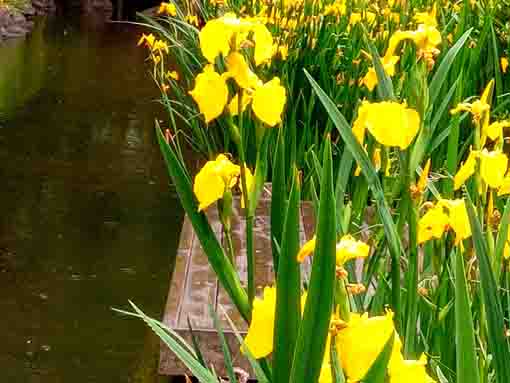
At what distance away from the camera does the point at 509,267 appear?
39.0 inches

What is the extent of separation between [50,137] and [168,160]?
384 cm

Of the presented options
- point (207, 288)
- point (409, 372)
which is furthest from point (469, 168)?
point (207, 288)

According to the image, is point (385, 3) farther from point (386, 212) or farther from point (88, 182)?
point (386, 212)

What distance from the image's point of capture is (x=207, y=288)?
1853 millimetres

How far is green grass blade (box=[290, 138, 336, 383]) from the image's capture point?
1.73ft

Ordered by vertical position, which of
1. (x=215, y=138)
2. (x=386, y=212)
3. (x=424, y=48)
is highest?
(x=424, y=48)

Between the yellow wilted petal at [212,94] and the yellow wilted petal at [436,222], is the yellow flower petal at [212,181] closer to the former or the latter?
the yellow wilted petal at [212,94]

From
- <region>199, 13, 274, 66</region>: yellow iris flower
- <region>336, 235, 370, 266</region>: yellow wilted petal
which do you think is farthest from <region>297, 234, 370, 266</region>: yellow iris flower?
<region>199, 13, 274, 66</region>: yellow iris flower

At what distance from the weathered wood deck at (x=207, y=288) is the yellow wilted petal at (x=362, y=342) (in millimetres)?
1009

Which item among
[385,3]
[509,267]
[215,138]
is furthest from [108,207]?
[509,267]

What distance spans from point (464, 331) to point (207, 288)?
4.27 feet

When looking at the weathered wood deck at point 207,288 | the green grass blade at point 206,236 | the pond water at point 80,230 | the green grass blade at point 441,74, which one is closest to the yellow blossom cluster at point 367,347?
the green grass blade at point 206,236

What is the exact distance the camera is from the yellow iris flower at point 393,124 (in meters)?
0.83

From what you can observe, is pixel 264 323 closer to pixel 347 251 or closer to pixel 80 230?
pixel 347 251
